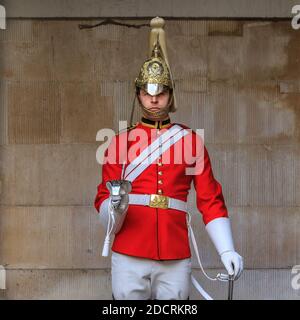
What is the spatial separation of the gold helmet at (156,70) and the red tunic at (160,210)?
0.21 m

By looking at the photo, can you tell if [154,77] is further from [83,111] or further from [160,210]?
[83,111]

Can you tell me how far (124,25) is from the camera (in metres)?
6.11

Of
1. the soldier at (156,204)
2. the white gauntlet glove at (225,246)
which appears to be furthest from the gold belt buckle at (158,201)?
the white gauntlet glove at (225,246)

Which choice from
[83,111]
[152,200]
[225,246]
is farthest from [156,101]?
[83,111]

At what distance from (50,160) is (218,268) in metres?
1.39

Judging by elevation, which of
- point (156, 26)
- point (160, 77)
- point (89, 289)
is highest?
point (156, 26)

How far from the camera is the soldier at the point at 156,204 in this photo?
14.2ft

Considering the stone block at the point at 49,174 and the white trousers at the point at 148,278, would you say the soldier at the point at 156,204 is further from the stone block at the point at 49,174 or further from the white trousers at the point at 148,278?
the stone block at the point at 49,174

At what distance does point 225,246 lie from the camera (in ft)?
14.1

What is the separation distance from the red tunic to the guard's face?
117mm

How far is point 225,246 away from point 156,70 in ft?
3.10

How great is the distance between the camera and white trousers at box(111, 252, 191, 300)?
4.32 m
